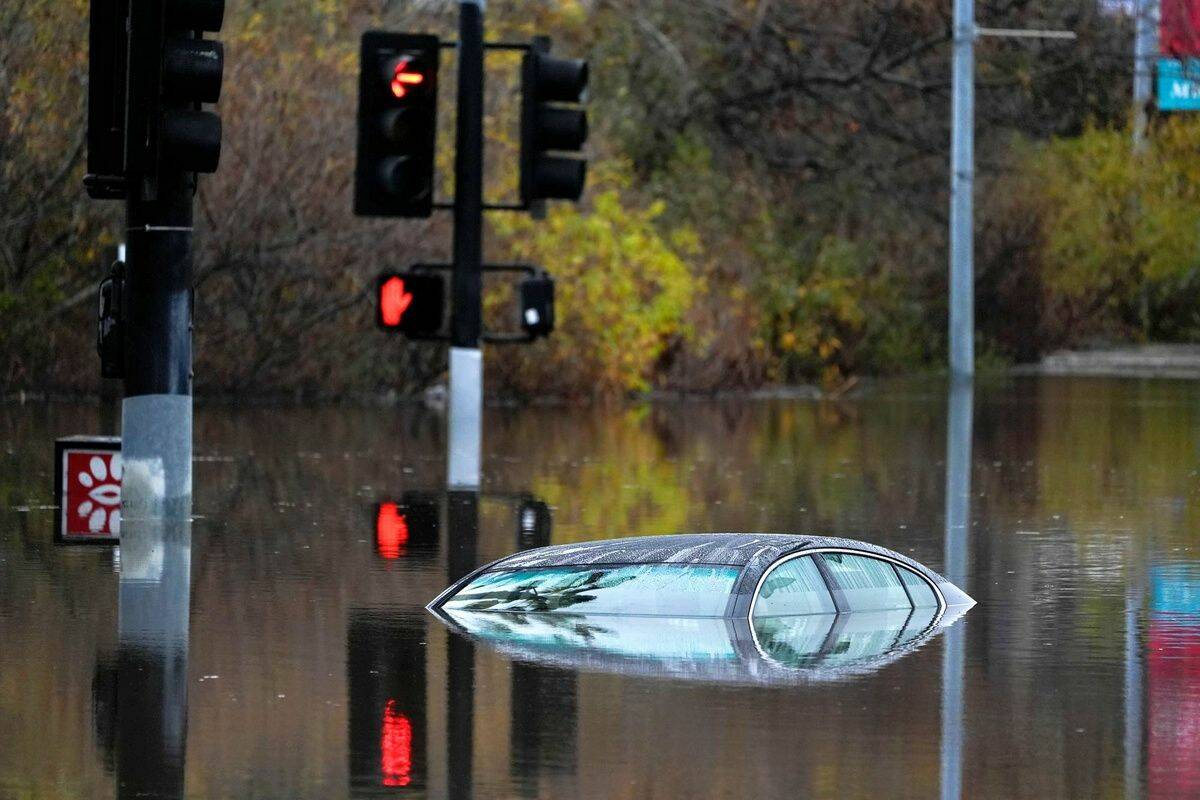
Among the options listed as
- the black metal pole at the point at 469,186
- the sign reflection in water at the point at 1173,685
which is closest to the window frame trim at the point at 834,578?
the sign reflection in water at the point at 1173,685

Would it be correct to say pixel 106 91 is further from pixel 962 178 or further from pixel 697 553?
pixel 962 178

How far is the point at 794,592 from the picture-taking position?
13.0 meters

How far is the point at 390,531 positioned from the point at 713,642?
19.3ft

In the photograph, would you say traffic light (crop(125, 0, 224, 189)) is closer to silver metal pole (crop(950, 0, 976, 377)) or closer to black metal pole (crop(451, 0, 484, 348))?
black metal pole (crop(451, 0, 484, 348))

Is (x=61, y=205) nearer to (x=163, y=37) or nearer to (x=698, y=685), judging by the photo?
(x=163, y=37)

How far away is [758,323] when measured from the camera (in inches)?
1610

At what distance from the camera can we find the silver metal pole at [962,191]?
44.3 meters

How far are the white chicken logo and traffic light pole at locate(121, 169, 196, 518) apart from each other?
6.16ft

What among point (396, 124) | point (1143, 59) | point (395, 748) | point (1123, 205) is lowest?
point (395, 748)

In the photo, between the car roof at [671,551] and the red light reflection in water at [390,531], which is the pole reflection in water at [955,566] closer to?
the car roof at [671,551]

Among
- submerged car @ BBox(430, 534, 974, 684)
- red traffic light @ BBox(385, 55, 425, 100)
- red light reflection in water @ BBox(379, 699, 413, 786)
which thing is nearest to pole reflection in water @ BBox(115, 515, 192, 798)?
red light reflection in water @ BBox(379, 699, 413, 786)

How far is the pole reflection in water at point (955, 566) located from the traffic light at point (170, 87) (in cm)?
466

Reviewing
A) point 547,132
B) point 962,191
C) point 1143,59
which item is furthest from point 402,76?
point 1143,59

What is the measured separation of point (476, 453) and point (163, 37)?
7571 mm
